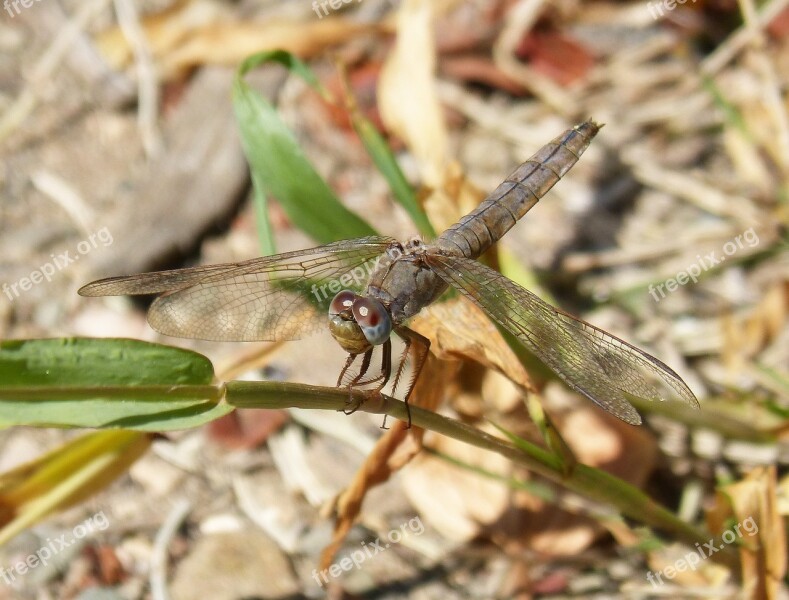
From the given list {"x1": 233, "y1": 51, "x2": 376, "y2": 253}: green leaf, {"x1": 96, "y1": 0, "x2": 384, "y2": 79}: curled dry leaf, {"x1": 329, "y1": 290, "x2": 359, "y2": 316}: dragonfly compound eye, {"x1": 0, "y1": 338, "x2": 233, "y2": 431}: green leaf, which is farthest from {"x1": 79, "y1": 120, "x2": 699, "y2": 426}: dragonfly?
{"x1": 96, "y1": 0, "x2": 384, "y2": 79}: curled dry leaf

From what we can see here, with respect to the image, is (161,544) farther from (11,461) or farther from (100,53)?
(100,53)

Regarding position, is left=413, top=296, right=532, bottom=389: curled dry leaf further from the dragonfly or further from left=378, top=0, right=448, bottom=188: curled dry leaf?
left=378, top=0, right=448, bottom=188: curled dry leaf

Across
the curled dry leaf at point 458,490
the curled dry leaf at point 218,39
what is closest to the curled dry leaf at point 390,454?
the curled dry leaf at point 458,490

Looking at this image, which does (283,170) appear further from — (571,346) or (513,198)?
(571,346)

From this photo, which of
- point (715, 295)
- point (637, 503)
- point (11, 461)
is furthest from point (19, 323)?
point (715, 295)

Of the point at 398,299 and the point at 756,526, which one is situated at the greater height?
the point at 398,299

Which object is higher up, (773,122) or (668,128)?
(668,128)

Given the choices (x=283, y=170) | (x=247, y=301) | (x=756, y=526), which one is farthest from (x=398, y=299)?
(x=756, y=526)
